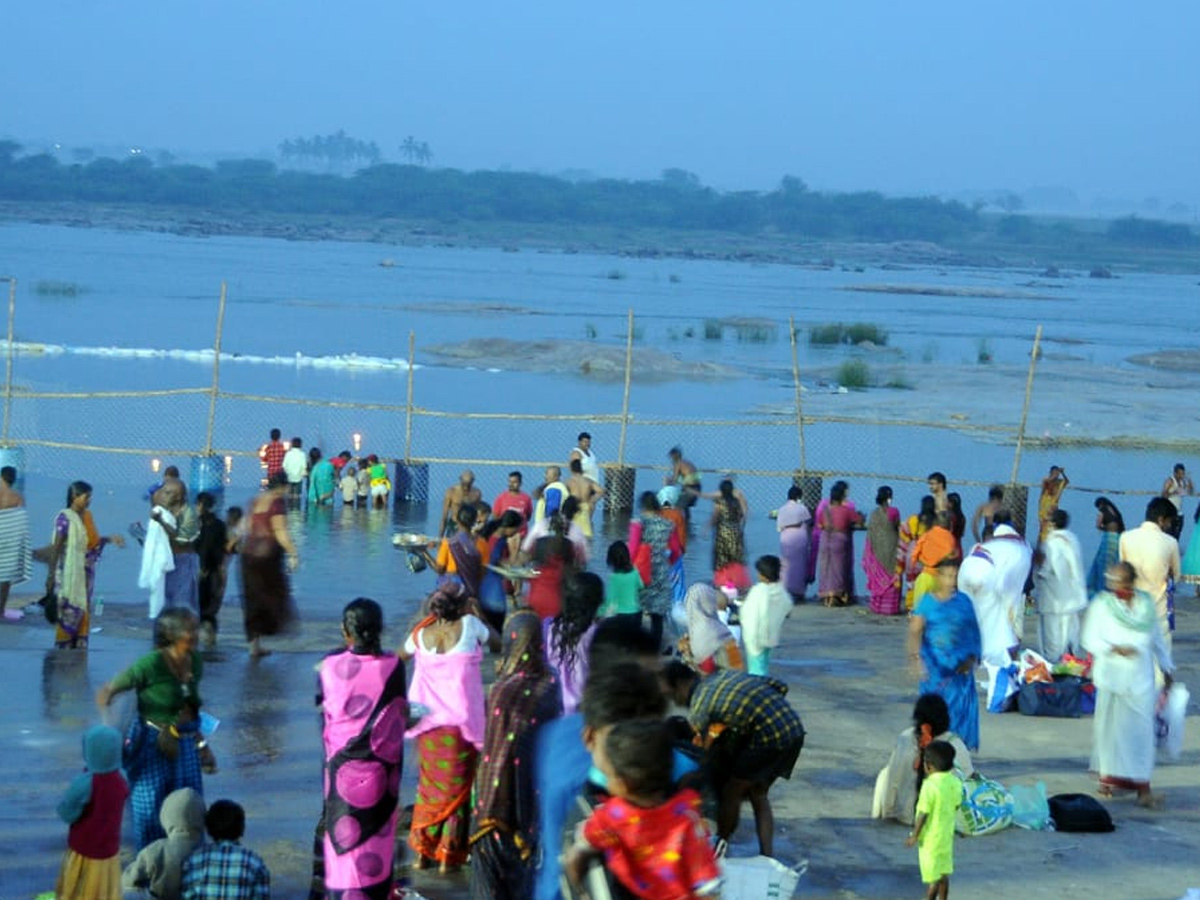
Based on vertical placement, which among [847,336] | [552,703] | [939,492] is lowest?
[847,336]

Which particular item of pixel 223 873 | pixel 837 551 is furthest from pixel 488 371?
pixel 223 873

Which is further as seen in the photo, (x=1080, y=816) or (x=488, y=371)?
(x=488, y=371)

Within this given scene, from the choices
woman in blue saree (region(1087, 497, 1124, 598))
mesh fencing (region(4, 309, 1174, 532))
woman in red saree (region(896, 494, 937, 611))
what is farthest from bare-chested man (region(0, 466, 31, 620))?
mesh fencing (region(4, 309, 1174, 532))

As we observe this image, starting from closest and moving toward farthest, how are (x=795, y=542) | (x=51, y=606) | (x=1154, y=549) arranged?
(x=1154, y=549) → (x=51, y=606) → (x=795, y=542)

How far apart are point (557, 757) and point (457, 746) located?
2156 millimetres

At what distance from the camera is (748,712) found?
7.82 meters

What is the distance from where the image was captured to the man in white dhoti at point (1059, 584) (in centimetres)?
1287

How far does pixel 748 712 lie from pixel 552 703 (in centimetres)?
117

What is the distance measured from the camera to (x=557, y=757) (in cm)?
585

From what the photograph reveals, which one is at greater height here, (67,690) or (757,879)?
(757,879)

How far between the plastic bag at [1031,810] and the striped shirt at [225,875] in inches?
162

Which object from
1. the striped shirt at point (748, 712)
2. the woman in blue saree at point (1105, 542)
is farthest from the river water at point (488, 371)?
the striped shirt at point (748, 712)

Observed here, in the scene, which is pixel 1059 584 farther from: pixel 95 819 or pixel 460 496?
pixel 95 819

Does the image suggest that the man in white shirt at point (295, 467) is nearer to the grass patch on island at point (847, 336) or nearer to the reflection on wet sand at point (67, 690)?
the reflection on wet sand at point (67, 690)
